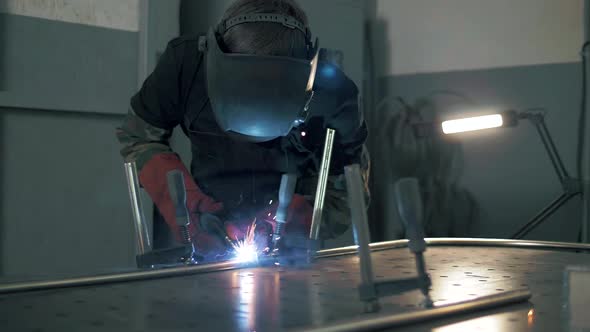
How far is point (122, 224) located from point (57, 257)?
0.23 metres

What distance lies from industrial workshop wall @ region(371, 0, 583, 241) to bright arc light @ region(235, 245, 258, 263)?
1.90 m

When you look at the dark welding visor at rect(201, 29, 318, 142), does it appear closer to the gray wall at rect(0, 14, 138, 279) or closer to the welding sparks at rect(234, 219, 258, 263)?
the welding sparks at rect(234, 219, 258, 263)

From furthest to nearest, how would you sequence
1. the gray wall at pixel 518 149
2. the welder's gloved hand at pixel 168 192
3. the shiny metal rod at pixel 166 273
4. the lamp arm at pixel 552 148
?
the gray wall at pixel 518 149, the lamp arm at pixel 552 148, the welder's gloved hand at pixel 168 192, the shiny metal rod at pixel 166 273

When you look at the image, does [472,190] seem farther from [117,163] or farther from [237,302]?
[237,302]

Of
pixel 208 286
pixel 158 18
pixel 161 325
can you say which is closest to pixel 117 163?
pixel 158 18

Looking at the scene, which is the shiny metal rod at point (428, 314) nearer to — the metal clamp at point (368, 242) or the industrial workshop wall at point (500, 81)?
the metal clamp at point (368, 242)

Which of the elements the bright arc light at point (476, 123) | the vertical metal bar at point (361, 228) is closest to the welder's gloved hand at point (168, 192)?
the vertical metal bar at point (361, 228)

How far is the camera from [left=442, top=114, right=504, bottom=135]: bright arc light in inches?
82.1

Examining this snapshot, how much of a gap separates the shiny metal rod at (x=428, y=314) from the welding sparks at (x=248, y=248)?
415 mm

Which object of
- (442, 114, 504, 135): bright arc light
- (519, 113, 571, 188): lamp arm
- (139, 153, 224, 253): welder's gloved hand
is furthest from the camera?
(519, 113, 571, 188): lamp arm

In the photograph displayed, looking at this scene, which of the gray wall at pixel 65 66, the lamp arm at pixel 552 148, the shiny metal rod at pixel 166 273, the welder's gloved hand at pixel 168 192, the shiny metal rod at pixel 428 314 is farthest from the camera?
the lamp arm at pixel 552 148

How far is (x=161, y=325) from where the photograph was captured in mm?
593

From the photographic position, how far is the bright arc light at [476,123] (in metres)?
2.09

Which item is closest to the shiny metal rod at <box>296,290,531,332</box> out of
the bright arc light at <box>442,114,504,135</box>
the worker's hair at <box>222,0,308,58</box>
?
the worker's hair at <box>222,0,308,58</box>
